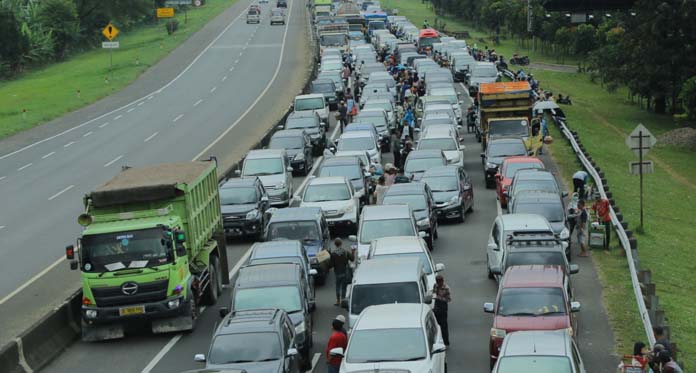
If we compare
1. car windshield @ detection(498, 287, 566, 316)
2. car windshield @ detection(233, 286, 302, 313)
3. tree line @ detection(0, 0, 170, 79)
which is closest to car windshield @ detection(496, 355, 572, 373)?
car windshield @ detection(498, 287, 566, 316)

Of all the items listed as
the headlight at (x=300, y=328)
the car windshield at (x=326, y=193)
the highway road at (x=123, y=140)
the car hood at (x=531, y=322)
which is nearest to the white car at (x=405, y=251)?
the headlight at (x=300, y=328)

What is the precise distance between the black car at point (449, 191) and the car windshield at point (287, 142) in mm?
8526

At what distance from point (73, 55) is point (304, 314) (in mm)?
92080

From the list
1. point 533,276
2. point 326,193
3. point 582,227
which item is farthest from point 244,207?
point 533,276

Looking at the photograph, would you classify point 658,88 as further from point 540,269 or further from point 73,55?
point 73,55

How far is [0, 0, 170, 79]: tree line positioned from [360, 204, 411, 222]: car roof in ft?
227

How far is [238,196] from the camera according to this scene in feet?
107

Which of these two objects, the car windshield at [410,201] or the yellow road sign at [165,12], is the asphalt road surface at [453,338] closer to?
the car windshield at [410,201]

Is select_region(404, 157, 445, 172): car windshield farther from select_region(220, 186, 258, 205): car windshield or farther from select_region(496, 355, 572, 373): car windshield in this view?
select_region(496, 355, 572, 373): car windshield

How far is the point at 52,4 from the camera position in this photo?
110 m

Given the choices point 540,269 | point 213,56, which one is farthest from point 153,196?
point 213,56

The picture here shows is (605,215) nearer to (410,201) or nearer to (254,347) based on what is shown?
(410,201)

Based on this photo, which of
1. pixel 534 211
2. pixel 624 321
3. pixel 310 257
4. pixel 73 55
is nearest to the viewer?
pixel 624 321

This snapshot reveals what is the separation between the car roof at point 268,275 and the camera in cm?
2173
